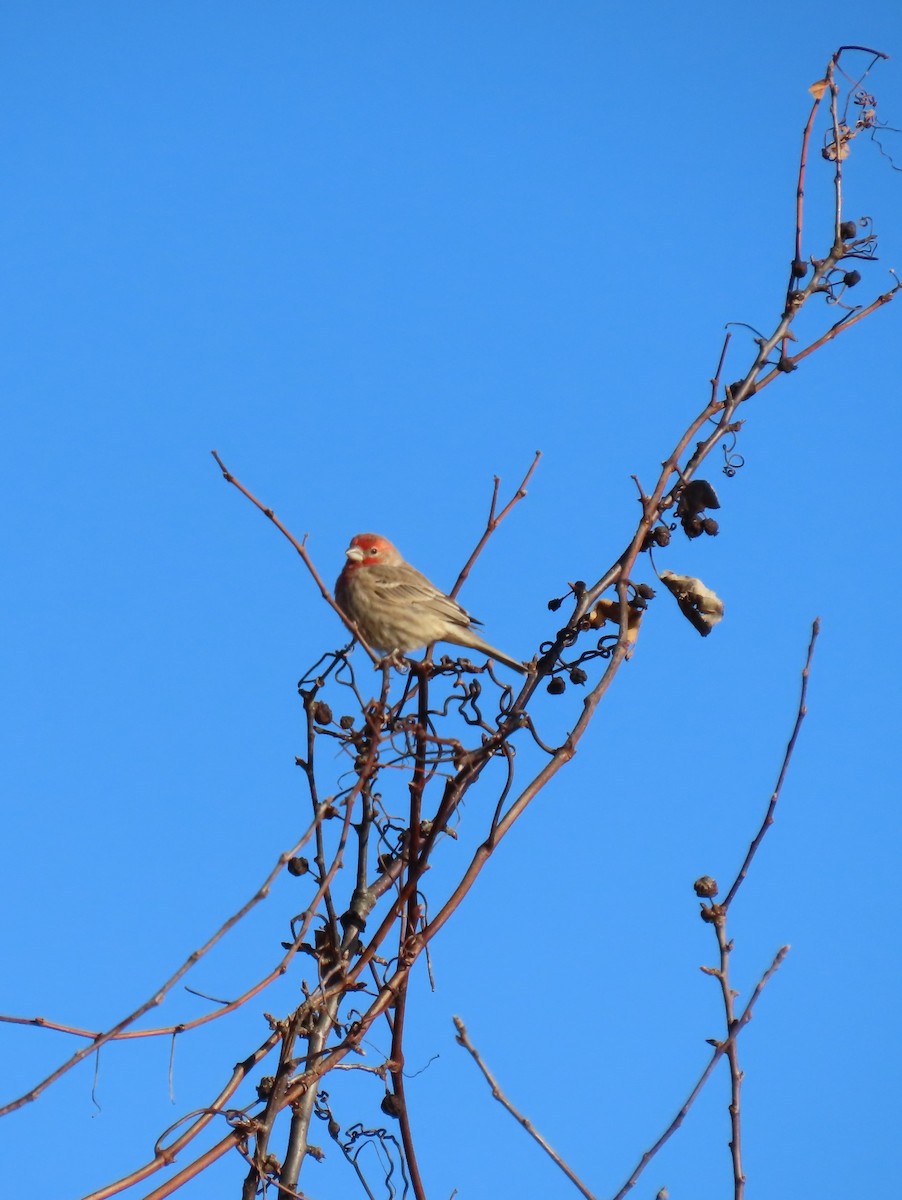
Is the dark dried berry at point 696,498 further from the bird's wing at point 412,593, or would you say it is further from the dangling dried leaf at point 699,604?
the bird's wing at point 412,593

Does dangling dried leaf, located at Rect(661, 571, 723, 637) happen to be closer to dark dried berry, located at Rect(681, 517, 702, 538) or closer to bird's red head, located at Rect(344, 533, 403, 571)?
dark dried berry, located at Rect(681, 517, 702, 538)

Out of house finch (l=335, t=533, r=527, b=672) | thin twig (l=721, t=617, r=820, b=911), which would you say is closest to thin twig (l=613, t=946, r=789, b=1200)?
thin twig (l=721, t=617, r=820, b=911)

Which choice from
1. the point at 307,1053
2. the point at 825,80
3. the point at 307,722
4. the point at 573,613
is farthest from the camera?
the point at 825,80

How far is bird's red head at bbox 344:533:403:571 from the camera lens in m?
8.29

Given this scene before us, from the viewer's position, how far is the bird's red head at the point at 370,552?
8289mm

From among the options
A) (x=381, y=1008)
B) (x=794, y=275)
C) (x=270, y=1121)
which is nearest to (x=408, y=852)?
(x=381, y=1008)

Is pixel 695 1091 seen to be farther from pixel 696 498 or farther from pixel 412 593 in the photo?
pixel 412 593

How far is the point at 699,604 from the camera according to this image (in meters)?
4.18

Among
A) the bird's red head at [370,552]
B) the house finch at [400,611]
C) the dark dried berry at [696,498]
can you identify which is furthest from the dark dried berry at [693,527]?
the bird's red head at [370,552]

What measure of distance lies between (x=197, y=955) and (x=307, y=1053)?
2.28ft

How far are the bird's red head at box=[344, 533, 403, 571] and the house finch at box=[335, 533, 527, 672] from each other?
0.05m

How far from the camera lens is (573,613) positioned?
4.05m

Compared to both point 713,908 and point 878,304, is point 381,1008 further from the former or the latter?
point 878,304

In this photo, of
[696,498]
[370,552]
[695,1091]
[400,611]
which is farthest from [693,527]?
[370,552]
